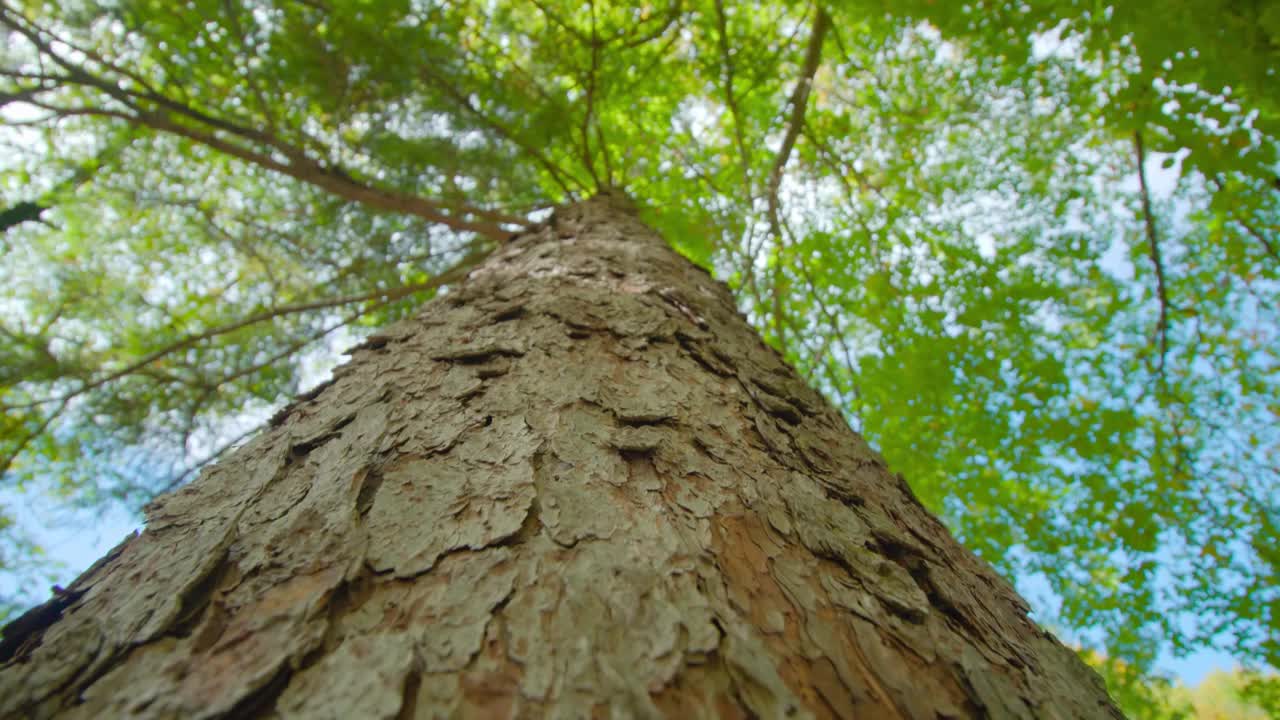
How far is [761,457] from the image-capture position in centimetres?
102

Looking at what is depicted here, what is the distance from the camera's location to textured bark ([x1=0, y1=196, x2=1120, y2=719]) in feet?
1.77

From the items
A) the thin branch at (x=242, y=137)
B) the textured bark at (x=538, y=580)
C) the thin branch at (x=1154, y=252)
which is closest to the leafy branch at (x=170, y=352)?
the thin branch at (x=242, y=137)

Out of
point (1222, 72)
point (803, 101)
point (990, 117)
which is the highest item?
point (990, 117)

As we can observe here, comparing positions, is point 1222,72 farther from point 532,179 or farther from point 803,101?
point 532,179

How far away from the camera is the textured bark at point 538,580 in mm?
541

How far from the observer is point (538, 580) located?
650 mm

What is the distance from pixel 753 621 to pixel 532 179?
5116mm

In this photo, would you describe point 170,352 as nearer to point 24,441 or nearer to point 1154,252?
point 24,441

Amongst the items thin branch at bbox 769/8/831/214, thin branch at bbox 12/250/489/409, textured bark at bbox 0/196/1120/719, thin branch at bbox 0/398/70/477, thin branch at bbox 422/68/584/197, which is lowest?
textured bark at bbox 0/196/1120/719

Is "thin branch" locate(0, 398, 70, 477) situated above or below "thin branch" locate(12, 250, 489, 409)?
below

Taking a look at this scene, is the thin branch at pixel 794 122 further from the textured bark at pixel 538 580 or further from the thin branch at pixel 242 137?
the textured bark at pixel 538 580

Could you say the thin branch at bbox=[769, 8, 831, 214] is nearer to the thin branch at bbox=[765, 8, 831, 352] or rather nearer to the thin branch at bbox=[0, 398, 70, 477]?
the thin branch at bbox=[765, 8, 831, 352]

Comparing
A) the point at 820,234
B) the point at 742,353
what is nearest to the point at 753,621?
the point at 742,353

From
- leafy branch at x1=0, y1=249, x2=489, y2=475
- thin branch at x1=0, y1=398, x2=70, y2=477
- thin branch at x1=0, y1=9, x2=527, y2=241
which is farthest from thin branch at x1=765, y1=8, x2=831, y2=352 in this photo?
thin branch at x1=0, y1=398, x2=70, y2=477
